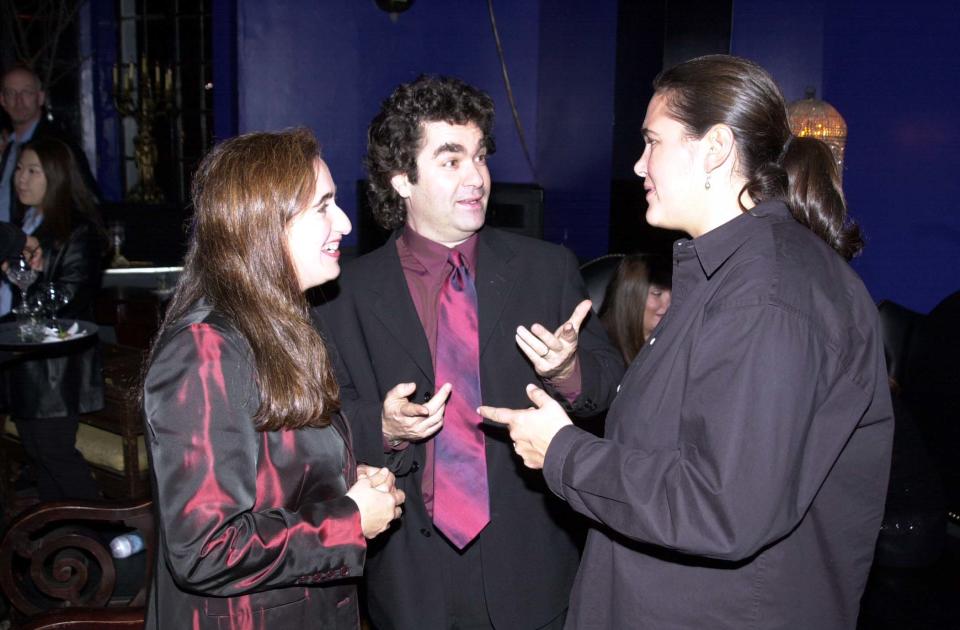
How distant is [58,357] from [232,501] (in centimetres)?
246

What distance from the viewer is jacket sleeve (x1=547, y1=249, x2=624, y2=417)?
196 centimetres

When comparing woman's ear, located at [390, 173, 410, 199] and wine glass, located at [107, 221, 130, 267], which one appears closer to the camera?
woman's ear, located at [390, 173, 410, 199]

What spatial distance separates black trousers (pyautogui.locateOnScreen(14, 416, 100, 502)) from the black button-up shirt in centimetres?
273

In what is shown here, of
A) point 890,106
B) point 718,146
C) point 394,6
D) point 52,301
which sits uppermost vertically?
point 394,6

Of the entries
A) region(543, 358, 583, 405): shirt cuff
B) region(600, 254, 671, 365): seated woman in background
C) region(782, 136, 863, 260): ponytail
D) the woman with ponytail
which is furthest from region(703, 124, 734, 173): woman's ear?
region(600, 254, 671, 365): seated woman in background

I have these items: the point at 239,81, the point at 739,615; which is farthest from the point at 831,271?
the point at 239,81

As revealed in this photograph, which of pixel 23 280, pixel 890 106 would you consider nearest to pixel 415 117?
pixel 23 280

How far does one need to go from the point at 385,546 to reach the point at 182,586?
2.19 ft

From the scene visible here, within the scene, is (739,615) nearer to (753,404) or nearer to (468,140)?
(753,404)

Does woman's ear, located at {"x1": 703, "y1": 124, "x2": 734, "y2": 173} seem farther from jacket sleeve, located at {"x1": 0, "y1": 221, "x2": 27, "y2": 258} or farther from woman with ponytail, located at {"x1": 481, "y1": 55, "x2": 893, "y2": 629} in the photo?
jacket sleeve, located at {"x1": 0, "y1": 221, "x2": 27, "y2": 258}

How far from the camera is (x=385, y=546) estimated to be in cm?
194

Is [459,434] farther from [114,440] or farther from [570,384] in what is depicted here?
[114,440]

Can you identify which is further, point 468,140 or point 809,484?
point 468,140

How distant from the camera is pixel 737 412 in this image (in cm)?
117
